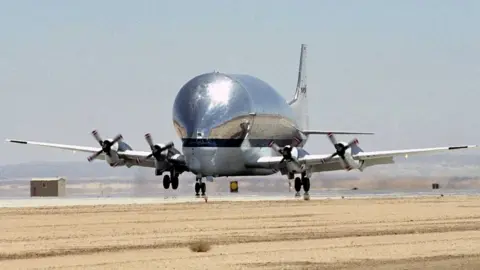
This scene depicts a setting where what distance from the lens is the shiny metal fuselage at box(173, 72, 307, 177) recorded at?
72625 millimetres

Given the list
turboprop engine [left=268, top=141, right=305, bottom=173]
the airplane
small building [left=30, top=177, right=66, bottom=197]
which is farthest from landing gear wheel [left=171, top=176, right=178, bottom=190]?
small building [left=30, top=177, right=66, bottom=197]

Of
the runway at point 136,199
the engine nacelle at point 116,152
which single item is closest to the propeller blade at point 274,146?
the runway at point 136,199

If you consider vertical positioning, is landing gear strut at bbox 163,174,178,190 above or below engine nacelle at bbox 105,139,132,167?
below

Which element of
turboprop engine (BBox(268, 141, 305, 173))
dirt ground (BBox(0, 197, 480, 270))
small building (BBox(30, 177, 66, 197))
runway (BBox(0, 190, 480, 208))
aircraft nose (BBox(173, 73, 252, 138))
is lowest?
dirt ground (BBox(0, 197, 480, 270))

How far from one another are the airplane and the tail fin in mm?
11276

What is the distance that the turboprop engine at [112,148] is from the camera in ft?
242

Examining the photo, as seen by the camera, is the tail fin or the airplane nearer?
the airplane

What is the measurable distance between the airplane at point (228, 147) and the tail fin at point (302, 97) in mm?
11276

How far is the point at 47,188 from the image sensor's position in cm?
7956

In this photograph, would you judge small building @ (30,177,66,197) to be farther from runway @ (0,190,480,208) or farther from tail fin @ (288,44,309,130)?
tail fin @ (288,44,309,130)

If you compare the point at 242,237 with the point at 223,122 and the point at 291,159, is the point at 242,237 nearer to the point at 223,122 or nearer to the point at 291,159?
the point at 291,159

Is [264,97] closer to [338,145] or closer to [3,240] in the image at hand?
[338,145]

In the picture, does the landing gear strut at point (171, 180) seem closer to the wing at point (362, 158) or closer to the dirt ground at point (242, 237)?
the wing at point (362, 158)

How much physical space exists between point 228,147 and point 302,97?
23532mm
